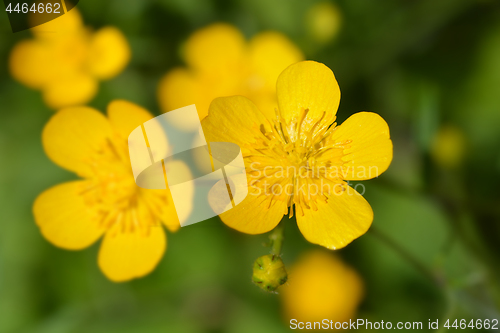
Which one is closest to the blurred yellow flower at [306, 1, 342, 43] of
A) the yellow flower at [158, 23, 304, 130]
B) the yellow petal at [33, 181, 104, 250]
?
the yellow flower at [158, 23, 304, 130]

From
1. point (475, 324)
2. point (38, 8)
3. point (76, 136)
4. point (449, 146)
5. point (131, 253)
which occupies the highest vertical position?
point (38, 8)

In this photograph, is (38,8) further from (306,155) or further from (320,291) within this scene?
(320,291)

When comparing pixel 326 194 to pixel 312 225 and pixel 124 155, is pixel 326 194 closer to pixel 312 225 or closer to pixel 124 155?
pixel 312 225

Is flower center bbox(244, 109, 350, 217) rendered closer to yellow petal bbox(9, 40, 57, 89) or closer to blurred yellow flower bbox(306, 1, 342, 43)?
blurred yellow flower bbox(306, 1, 342, 43)

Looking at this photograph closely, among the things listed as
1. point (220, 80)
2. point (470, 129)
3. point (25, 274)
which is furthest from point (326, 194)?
point (25, 274)

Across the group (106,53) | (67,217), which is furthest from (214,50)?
(67,217)
